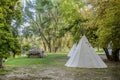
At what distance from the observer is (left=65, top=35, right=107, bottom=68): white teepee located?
23.0 m

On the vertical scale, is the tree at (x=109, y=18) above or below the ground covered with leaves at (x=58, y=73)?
above

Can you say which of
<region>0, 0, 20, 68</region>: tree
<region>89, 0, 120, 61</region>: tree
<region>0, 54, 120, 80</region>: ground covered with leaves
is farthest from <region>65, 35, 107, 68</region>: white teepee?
<region>0, 0, 20, 68</region>: tree

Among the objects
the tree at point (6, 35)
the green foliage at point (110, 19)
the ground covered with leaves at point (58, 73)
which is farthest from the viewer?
the tree at point (6, 35)

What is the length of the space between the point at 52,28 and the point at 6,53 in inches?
1468

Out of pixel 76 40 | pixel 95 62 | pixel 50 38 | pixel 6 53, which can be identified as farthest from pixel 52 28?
pixel 6 53

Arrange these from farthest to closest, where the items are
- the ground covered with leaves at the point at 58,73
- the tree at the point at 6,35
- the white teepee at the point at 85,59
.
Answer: the white teepee at the point at 85,59
the tree at the point at 6,35
the ground covered with leaves at the point at 58,73

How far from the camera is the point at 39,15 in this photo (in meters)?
55.4

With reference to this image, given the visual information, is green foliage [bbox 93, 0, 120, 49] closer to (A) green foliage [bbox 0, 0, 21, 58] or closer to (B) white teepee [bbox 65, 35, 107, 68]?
(B) white teepee [bbox 65, 35, 107, 68]

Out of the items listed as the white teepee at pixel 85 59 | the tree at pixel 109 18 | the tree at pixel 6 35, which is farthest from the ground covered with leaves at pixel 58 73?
the tree at pixel 109 18

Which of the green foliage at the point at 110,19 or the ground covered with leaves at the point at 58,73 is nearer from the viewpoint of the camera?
the green foliage at the point at 110,19

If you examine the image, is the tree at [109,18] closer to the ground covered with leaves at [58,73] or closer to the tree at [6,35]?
the ground covered with leaves at [58,73]

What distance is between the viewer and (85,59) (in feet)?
76.5

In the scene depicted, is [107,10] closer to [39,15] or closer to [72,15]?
[72,15]

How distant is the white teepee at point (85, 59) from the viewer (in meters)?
23.0
